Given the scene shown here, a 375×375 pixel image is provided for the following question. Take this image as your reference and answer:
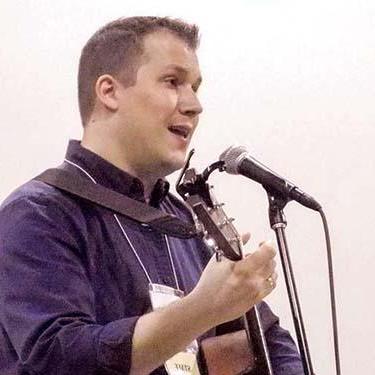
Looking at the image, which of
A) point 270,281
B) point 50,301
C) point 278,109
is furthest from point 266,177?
point 278,109

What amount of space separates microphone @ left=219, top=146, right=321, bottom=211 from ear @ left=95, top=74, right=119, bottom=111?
325 millimetres

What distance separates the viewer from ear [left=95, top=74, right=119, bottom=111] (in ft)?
5.20

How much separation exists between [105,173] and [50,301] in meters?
0.36

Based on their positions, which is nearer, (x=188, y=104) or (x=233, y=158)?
(x=233, y=158)

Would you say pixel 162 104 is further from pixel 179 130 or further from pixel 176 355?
pixel 176 355

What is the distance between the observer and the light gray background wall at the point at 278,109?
2197mm

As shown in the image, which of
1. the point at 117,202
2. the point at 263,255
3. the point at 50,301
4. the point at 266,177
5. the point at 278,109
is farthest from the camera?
the point at 278,109

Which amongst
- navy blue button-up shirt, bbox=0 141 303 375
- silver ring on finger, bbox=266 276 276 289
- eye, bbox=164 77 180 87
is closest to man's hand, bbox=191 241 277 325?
silver ring on finger, bbox=266 276 276 289

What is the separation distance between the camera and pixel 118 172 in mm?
1532

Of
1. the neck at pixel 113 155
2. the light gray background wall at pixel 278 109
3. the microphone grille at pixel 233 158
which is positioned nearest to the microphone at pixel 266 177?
the microphone grille at pixel 233 158

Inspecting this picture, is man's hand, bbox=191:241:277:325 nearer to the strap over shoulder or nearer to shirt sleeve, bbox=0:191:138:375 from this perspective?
shirt sleeve, bbox=0:191:138:375

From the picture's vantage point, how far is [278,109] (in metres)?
2.32

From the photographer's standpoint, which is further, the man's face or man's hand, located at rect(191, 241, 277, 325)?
the man's face

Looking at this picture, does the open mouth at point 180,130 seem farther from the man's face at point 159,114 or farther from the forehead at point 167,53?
the forehead at point 167,53
